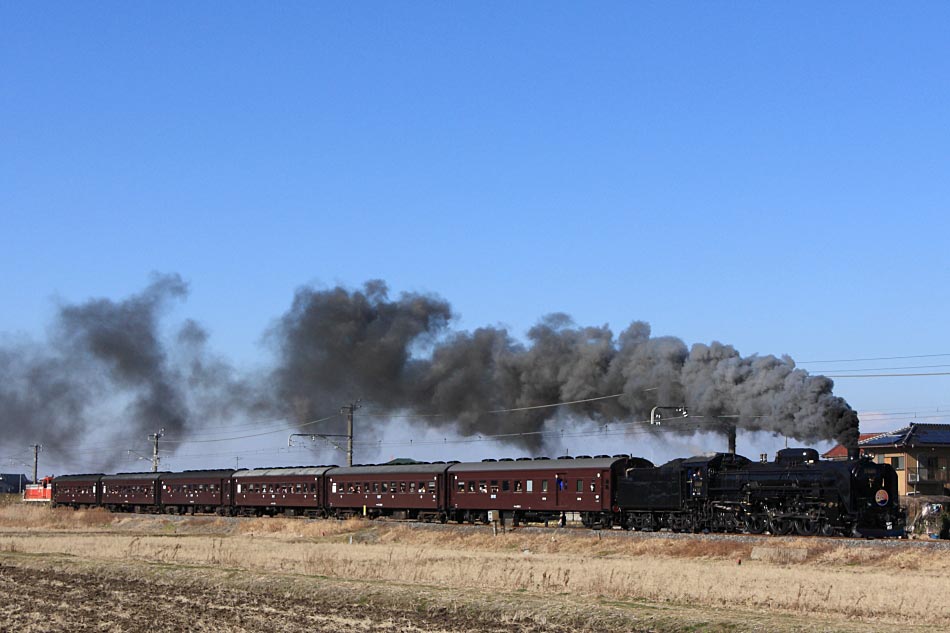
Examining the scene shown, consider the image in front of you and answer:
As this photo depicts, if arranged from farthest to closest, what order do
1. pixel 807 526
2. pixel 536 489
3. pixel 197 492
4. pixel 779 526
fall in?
pixel 197 492, pixel 536 489, pixel 779 526, pixel 807 526

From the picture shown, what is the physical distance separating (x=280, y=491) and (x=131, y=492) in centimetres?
1932

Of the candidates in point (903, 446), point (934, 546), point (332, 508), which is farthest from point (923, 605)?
point (903, 446)

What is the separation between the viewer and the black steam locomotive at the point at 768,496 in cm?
3744

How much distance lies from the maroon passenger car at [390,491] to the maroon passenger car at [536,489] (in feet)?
3.91

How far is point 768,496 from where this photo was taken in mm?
39438

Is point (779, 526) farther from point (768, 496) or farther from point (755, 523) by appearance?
point (768, 496)

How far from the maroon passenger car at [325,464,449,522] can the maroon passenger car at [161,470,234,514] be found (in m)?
11.2

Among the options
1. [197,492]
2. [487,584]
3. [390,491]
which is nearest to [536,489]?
[390,491]

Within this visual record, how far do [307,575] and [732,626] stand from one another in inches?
549

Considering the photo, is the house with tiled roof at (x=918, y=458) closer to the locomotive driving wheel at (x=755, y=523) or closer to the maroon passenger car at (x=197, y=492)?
the locomotive driving wheel at (x=755, y=523)

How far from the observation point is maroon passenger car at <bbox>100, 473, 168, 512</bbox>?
7800cm

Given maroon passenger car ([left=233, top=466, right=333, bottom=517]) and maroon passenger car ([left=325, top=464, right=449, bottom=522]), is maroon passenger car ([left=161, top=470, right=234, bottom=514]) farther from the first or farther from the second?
maroon passenger car ([left=325, top=464, right=449, bottom=522])

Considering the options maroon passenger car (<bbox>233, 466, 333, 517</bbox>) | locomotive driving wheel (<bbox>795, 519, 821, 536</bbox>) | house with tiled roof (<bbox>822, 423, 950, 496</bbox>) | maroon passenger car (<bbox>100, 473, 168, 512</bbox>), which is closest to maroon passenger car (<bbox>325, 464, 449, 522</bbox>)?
maroon passenger car (<bbox>233, 466, 333, 517</bbox>)

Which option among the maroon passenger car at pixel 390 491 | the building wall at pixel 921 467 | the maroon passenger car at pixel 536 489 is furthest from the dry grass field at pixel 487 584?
the building wall at pixel 921 467
